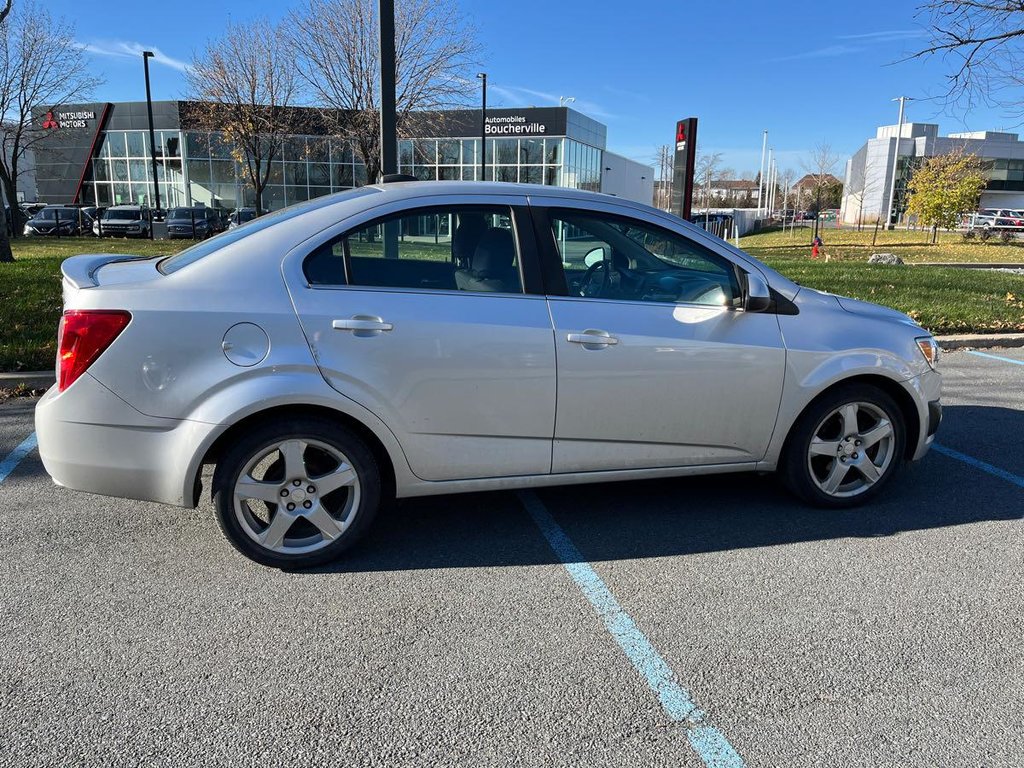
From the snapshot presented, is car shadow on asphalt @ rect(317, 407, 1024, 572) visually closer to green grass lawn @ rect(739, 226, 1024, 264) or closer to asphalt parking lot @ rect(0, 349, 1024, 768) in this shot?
A: asphalt parking lot @ rect(0, 349, 1024, 768)

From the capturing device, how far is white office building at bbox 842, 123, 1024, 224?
2591 inches

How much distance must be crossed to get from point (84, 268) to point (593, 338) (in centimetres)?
250

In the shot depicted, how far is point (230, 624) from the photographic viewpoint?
301 centimetres

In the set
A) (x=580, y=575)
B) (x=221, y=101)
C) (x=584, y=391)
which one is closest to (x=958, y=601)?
(x=580, y=575)

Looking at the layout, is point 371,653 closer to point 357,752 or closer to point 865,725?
point 357,752

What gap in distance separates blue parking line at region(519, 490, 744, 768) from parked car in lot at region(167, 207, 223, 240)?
106 feet

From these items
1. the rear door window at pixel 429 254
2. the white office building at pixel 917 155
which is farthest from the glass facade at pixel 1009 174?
the rear door window at pixel 429 254

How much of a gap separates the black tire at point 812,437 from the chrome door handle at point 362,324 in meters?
2.27

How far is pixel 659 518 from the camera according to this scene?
13.4 feet

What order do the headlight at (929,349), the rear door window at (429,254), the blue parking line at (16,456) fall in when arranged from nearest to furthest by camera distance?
the rear door window at (429,254)
the headlight at (929,349)
the blue parking line at (16,456)

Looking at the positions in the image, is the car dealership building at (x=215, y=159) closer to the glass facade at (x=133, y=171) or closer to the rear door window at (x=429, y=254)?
the glass facade at (x=133, y=171)

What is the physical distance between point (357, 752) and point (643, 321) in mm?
2276

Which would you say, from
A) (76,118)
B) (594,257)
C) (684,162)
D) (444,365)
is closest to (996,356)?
(684,162)

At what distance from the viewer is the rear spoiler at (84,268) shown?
3344 millimetres
